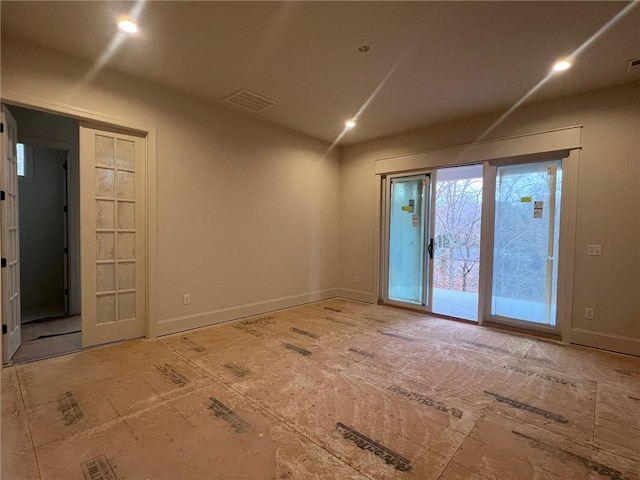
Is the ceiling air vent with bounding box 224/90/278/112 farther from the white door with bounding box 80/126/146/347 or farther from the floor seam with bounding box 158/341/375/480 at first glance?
the floor seam with bounding box 158/341/375/480

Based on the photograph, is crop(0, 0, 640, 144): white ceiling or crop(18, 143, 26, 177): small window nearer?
crop(0, 0, 640, 144): white ceiling

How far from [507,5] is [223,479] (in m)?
3.40

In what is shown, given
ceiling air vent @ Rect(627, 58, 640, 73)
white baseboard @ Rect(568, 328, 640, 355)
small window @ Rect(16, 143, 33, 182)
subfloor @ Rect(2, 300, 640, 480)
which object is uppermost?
Answer: ceiling air vent @ Rect(627, 58, 640, 73)

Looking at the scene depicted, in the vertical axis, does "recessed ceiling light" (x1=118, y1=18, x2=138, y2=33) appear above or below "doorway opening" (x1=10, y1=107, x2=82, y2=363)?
above

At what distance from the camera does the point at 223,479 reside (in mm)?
1588

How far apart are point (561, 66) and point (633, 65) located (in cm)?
66

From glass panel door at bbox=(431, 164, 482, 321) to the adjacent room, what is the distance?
1.98 m

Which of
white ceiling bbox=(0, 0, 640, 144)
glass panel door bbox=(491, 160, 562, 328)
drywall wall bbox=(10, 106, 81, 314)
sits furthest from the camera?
drywall wall bbox=(10, 106, 81, 314)

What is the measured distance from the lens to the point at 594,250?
3510 millimetres

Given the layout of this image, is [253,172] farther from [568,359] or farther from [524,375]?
[568,359]

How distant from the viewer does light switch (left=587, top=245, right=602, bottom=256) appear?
348 cm

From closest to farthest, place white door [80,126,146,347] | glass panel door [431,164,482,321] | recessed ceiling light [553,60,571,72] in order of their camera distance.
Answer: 1. recessed ceiling light [553,60,571,72]
2. white door [80,126,146,347]
3. glass panel door [431,164,482,321]

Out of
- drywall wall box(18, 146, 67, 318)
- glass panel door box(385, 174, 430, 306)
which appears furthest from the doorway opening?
glass panel door box(385, 174, 430, 306)

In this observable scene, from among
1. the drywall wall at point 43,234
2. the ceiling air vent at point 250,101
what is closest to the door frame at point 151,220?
the ceiling air vent at point 250,101
